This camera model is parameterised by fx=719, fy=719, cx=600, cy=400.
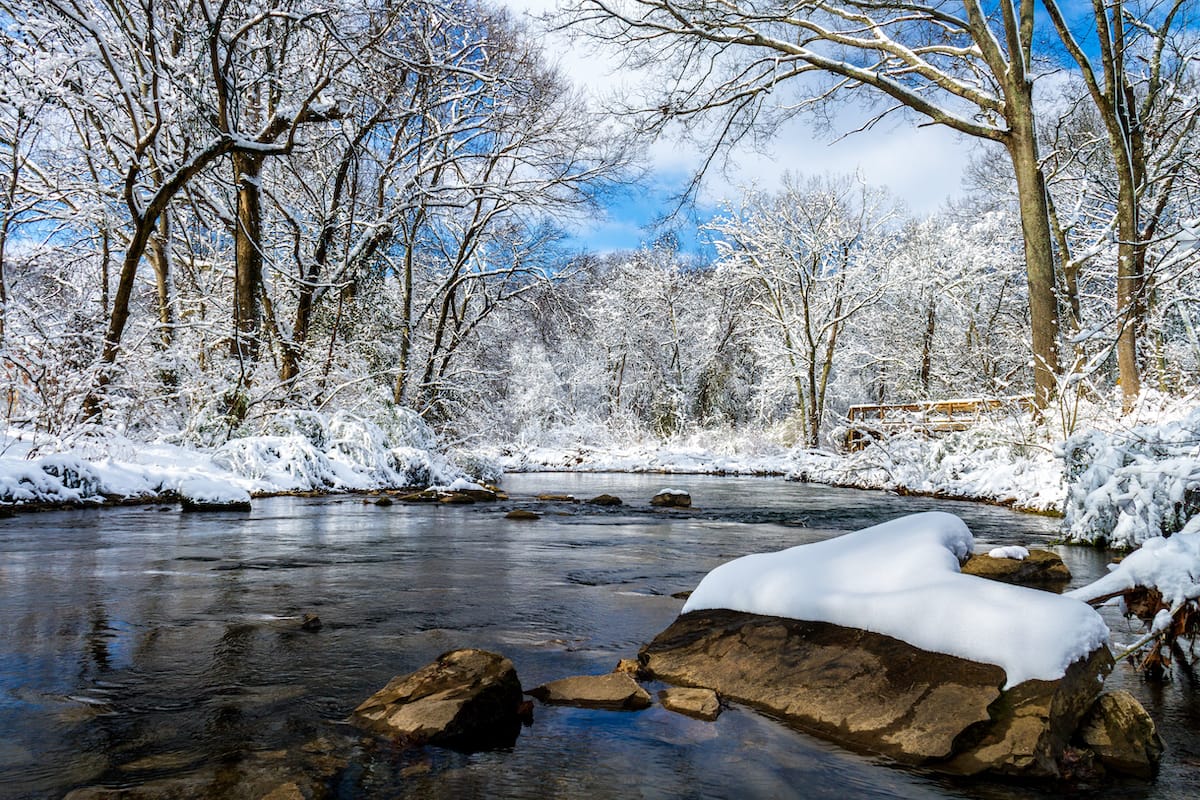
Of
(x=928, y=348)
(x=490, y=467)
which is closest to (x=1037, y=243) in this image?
(x=490, y=467)

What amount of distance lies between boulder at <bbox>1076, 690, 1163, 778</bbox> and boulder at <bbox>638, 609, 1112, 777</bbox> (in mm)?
52

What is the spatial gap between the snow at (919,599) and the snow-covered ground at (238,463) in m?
7.92

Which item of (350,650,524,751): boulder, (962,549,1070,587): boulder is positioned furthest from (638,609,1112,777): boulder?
(962,549,1070,587): boulder

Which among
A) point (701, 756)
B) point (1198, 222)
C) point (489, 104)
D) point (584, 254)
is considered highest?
point (489, 104)

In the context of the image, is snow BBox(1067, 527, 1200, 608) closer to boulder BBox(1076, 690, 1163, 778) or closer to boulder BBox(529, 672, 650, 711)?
boulder BBox(1076, 690, 1163, 778)

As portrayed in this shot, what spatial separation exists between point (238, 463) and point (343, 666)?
30.0ft

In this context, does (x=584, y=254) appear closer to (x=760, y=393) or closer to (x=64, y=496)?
(x=64, y=496)

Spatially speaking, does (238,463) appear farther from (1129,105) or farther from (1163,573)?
(1129,105)

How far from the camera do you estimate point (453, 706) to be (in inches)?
91.0

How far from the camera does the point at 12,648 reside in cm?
307

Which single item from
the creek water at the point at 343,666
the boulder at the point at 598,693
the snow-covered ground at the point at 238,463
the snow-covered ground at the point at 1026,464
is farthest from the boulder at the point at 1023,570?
the snow-covered ground at the point at 238,463

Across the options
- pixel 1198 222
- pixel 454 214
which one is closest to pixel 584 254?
pixel 454 214

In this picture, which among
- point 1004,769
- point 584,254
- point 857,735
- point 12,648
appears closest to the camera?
point 1004,769

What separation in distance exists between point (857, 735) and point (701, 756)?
535 millimetres
